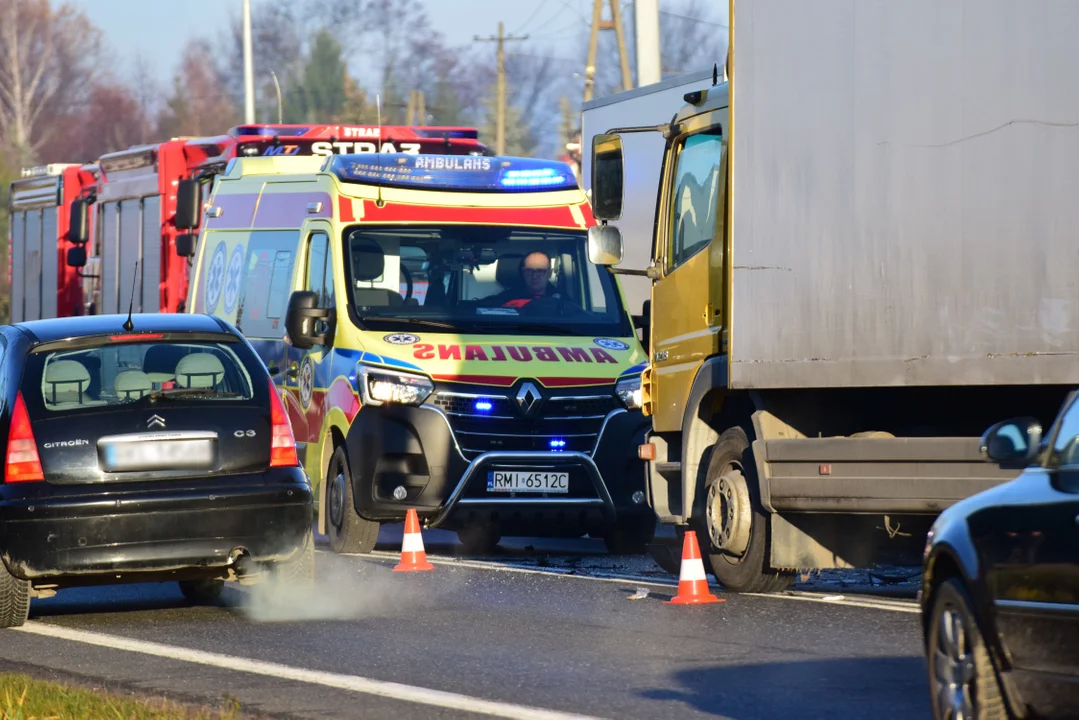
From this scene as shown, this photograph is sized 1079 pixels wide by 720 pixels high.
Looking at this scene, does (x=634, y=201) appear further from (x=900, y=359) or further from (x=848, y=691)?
(x=848, y=691)

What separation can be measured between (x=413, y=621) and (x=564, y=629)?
0.81 meters

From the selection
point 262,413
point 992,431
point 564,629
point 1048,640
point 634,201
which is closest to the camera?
point 1048,640

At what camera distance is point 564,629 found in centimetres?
984

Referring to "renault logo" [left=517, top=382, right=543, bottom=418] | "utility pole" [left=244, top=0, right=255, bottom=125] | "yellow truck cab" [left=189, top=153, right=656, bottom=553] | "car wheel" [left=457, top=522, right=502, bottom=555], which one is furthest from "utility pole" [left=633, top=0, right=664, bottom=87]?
"utility pole" [left=244, top=0, right=255, bottom=125]

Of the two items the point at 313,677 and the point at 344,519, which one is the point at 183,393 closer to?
the point at 313,677

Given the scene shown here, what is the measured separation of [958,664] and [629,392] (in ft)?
26.5

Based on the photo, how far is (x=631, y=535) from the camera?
48.3ft

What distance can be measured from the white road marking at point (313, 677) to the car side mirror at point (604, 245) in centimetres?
385

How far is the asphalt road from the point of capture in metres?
7.55

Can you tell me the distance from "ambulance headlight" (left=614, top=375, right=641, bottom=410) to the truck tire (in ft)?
9.01

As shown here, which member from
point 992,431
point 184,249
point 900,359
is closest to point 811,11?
point 900,359

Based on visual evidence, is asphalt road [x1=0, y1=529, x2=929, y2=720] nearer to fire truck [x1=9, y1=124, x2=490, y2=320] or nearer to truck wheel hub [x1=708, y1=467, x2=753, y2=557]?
truck wheel hub [x1=708, y1=467, x2=753, y2=557]

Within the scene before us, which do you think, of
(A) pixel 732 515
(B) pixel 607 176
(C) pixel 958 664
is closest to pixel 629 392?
(B) pixel 607 176

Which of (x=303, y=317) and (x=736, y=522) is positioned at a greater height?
(x=303, y=317)
